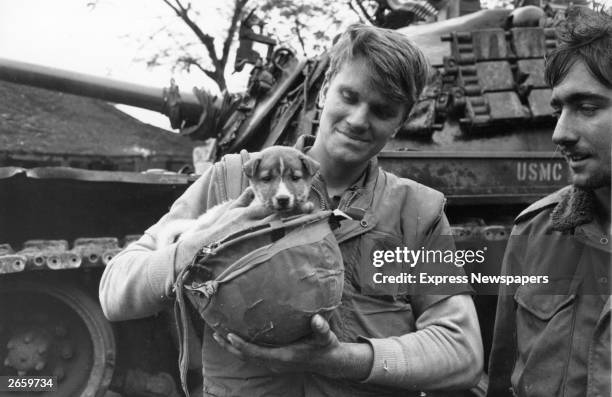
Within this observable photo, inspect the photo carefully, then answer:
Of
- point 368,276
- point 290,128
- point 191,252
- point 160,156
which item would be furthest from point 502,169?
point 160,156

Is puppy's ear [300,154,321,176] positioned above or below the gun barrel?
above

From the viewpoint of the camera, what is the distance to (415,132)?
6141 millimetres

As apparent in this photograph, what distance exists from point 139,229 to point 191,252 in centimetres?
420

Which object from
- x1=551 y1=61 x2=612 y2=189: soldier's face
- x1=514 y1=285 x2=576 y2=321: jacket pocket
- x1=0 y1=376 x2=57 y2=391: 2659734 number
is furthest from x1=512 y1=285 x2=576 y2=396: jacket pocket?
x1=0 y1=376 x2=57 y2=391: 2659734 number

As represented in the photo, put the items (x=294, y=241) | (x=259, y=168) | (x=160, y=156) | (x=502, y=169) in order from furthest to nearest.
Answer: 1. (x=160, y=156)
2. (x=502, y=169)
3. (x=259, y=168)
4. (x=294, y=241)

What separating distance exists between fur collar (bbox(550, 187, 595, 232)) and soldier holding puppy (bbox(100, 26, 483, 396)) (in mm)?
441

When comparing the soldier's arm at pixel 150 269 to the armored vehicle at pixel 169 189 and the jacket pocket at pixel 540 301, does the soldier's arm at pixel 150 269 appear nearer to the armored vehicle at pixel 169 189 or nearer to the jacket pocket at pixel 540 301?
the jacket pocket at pixel 540 301

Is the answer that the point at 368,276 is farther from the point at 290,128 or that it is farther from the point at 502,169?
the point at 290,128

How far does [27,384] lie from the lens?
494 cm

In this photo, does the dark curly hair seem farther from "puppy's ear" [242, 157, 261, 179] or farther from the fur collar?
"puppy's ear" [242, 157, 261, 179]

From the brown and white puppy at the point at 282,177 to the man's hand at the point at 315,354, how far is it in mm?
503

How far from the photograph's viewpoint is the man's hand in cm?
193

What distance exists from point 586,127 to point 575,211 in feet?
1.08

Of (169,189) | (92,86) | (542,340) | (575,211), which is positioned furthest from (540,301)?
(92,86)
